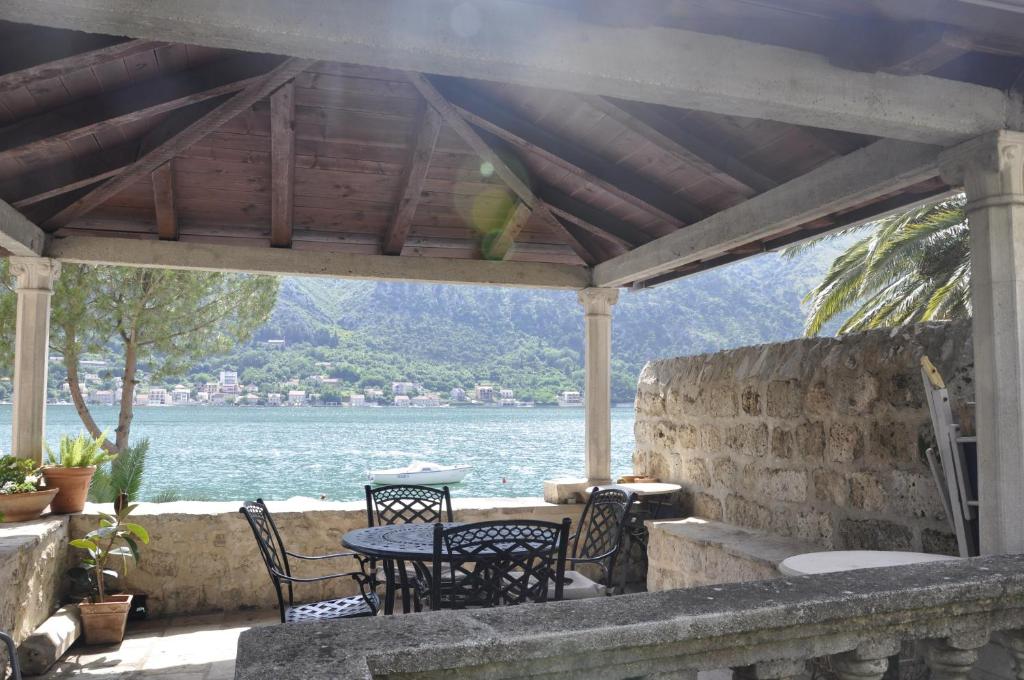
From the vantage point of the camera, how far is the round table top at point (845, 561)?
274 centimetres

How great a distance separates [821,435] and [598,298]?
96.7 inches

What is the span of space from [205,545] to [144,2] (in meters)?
4.36

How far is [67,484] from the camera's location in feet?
16.8

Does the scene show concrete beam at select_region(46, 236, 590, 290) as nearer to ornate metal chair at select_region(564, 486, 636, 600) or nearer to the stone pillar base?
the stone pillar base

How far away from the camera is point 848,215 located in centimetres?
422

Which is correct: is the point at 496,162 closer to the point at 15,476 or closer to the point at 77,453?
the point at 77,453

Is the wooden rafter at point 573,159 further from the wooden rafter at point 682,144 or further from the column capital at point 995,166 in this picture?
the column capital at point 995,166

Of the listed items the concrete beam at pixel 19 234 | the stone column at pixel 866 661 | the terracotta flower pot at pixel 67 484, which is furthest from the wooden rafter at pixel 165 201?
the stone column at pixel 866 661

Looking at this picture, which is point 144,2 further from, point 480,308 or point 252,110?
point 480,308

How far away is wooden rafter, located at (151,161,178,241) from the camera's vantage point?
4.64 meters

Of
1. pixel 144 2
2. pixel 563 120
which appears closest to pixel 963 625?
pixel 144 2

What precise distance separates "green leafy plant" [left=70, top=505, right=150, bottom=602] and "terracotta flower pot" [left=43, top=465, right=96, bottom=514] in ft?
0.94

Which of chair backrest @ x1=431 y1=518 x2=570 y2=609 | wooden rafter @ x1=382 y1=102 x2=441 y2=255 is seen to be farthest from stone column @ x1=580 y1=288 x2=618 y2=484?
chair backrest @ x1=431 y1=518 x2=570 y2=609

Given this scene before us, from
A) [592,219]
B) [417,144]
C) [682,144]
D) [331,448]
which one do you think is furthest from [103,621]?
[331,448]
